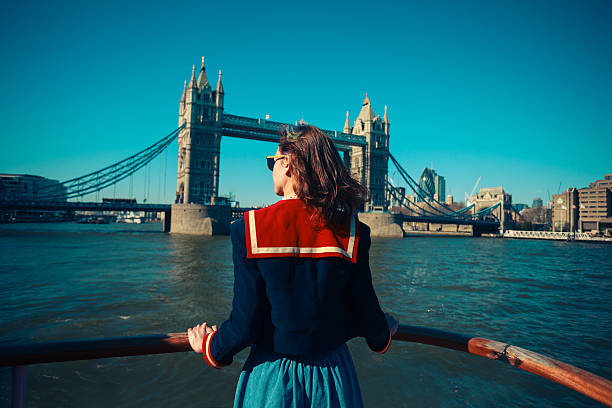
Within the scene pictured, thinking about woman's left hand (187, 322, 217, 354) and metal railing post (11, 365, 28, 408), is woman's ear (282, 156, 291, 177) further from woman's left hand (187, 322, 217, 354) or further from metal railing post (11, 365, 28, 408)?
metal railing post (11, 365, 28, 408)

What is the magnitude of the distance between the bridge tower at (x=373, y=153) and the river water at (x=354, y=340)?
4362 cm

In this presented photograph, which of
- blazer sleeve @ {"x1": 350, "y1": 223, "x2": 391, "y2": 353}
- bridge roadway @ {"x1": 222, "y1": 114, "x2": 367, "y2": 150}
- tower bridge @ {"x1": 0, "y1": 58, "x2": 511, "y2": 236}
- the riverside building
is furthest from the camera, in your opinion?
the riverside building

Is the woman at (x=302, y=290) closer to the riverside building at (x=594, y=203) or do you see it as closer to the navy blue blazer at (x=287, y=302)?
the navy blue blazer at (x=287, y=302)

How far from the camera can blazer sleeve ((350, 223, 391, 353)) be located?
111cm

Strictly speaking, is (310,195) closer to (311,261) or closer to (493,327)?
(311,261)

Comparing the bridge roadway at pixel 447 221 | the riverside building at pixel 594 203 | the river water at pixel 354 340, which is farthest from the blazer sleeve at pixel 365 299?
the riverside building at pixel 594 203

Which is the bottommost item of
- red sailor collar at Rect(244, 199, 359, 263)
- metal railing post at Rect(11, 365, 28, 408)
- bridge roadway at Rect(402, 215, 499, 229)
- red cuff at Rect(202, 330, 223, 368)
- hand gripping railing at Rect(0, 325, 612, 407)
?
metal railing post at Rect(11, 365, 28, 408)

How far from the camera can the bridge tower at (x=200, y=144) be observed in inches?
1676

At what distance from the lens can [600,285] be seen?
12.8 m

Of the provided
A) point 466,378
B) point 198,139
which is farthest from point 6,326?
point 198,139

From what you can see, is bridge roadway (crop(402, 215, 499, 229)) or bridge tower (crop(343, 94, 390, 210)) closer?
bridge roadway (crop(402, 215, 499, 229))

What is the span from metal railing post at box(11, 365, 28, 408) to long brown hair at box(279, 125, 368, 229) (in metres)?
1.29

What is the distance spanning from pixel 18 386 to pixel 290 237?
1.28m

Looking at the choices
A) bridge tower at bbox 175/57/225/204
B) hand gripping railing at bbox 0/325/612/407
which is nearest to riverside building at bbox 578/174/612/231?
bridge tower at bbox 175/57/225/204
